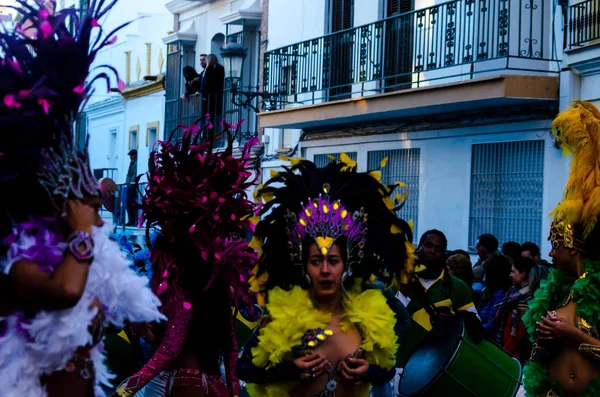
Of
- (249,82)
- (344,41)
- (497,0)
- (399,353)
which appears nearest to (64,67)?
(399,353)

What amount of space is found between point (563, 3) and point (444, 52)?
2.64m

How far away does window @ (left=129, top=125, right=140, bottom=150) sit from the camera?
103ft

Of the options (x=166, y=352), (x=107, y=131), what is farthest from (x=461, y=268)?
(x=107, y=131)

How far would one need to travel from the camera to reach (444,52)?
16172 mm

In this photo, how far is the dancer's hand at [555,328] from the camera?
6145 mm

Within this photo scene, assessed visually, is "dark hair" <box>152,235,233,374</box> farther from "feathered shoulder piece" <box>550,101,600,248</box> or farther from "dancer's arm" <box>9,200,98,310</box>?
"dancer's arm" <box>9,200,98,310</box>

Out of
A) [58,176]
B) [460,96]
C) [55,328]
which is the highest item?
[460,96]

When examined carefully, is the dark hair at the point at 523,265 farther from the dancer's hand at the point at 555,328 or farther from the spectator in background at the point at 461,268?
the dancer's hand at the point at 555,328

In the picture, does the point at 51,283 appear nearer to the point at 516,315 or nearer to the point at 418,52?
the point at 516,315

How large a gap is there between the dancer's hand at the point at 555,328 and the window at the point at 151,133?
24001 mm

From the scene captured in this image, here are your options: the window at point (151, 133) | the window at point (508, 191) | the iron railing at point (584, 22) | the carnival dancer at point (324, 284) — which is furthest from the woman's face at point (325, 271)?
the window at point (151, 133)

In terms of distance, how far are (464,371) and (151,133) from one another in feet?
77.4

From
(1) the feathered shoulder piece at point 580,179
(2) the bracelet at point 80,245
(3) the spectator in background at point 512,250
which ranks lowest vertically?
(3) the spectator in background at point 512,250

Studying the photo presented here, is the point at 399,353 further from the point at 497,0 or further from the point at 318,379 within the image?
the point at 497,0
